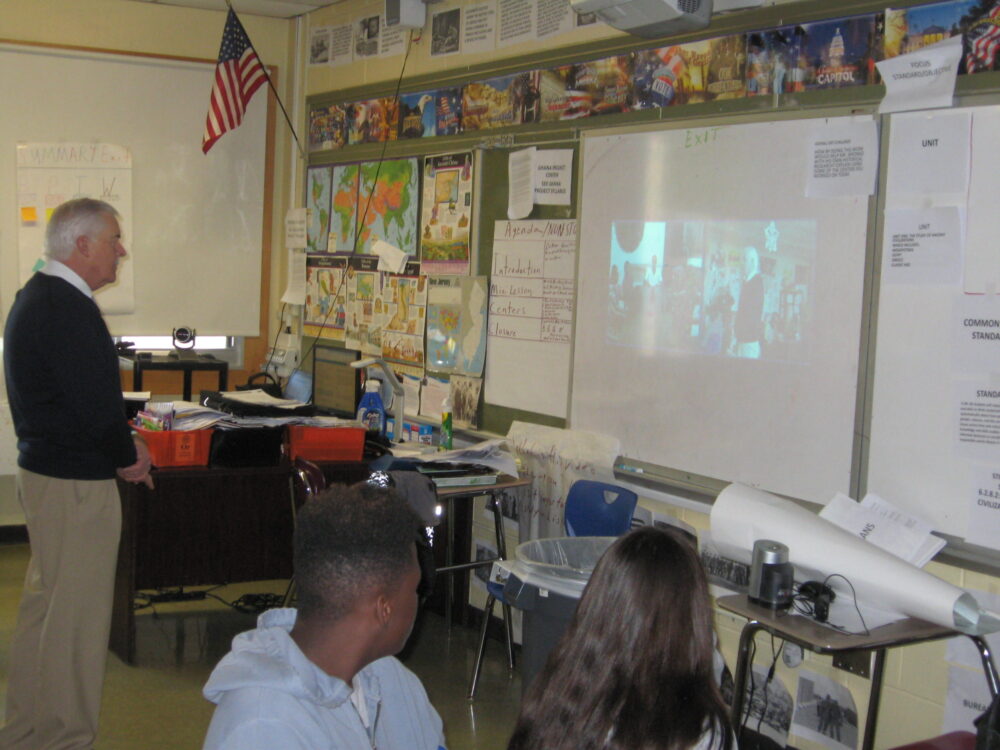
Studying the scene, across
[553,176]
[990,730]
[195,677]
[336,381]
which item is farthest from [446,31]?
[990,730]

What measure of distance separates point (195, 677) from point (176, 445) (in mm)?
931

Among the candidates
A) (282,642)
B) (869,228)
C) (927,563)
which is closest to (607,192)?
(869,228)

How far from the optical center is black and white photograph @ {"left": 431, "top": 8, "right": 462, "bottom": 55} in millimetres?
4859

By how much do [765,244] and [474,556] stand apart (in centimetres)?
214

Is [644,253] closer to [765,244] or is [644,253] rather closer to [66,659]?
[765,244]

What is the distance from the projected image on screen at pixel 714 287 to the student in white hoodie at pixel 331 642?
1.97m

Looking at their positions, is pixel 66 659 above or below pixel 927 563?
below

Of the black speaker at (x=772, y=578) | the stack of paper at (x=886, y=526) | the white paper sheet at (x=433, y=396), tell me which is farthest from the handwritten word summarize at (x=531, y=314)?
the black speaker at (x=772, y=578)

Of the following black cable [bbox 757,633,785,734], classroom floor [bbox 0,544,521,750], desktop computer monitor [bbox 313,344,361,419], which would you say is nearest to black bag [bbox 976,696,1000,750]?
black cable [bbox 757,633,785,734]

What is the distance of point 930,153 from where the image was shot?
2.93 metres

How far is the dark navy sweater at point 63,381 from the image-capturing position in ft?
10.3

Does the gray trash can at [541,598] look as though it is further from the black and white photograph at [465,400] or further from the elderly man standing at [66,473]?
the black and white photograph at [465,400]

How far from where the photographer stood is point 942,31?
2.92m

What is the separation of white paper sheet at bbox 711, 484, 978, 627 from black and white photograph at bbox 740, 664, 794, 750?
0.46m
